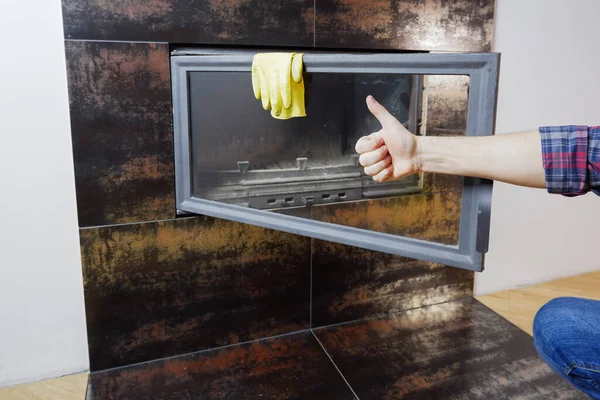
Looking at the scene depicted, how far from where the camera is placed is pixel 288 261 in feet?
5.19

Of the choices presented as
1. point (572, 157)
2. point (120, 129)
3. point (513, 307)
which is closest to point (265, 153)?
point (120, 129)

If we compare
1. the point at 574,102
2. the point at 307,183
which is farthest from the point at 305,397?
the point at 574,102

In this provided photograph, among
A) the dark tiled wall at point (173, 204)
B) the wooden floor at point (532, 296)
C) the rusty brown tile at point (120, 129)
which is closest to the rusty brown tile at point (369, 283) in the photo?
the dark tiled wall at point (173, 204)

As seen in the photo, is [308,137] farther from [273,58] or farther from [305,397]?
[305,397]

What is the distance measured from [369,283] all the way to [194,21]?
1004mm

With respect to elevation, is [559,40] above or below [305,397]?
above

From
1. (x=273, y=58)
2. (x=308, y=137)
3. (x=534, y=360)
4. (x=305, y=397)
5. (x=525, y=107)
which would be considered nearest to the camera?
(x=273, y=58)

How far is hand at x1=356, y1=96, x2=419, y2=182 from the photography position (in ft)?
2.97

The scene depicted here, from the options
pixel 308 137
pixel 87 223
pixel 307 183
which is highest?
pixel 308 137

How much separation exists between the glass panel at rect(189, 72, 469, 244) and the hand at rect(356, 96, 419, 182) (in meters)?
0.10

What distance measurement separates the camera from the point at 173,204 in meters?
1.43

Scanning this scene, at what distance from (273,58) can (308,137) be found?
239mm

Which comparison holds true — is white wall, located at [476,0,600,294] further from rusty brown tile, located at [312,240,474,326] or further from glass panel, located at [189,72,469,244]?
glass panel, located at [189,72,469,244]

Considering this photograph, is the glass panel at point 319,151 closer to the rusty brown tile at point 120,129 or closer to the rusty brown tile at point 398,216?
the rusty brown tile at point 398,216
